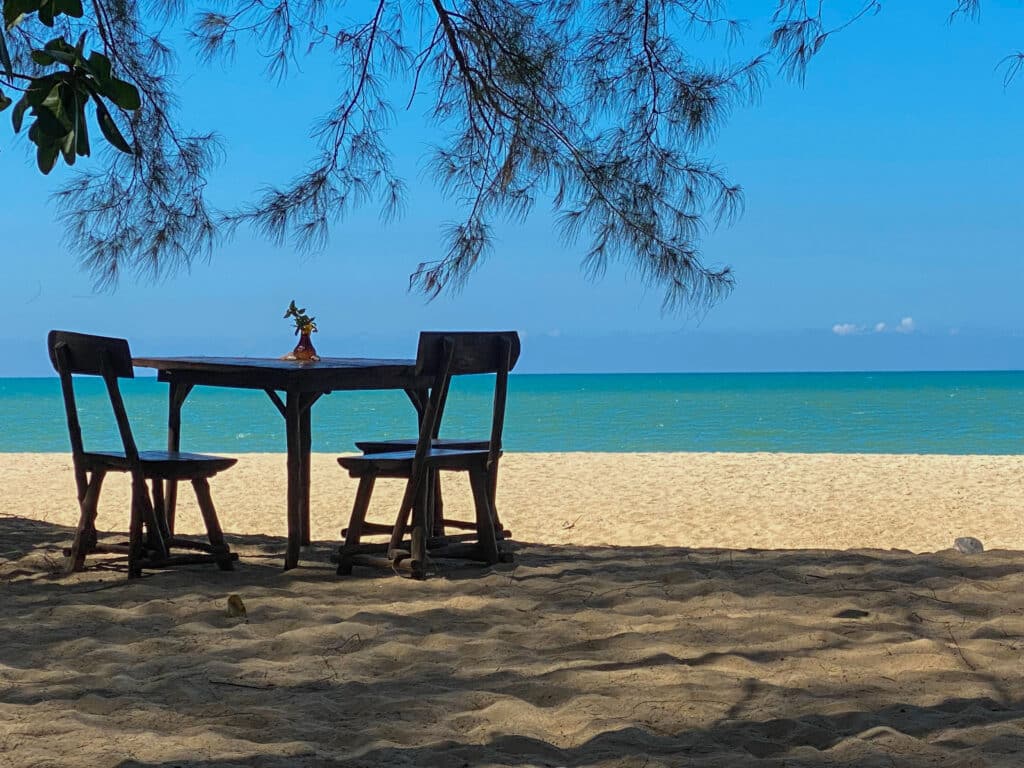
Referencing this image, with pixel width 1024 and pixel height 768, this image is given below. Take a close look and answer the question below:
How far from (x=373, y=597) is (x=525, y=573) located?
2.23 ft

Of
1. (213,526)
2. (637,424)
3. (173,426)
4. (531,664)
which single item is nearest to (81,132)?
(531,664)

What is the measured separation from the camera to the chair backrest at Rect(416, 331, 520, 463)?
4047mm

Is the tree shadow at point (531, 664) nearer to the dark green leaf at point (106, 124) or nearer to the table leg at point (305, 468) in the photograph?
the table leg at point (305, 468)

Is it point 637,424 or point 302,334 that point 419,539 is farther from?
point 637,424

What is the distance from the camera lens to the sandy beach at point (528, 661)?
2.24 metres

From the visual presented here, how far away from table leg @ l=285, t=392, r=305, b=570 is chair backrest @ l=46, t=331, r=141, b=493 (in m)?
0.56

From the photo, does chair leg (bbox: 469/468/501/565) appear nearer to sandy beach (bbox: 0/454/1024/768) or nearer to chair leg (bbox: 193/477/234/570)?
sandy beach (bbox: 0/454/1024/768)

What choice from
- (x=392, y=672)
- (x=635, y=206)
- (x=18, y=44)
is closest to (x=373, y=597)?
(x=392, y=672)

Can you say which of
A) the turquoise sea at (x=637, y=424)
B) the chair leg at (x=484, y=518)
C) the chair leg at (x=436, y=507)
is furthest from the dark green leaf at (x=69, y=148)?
the turquoise sea at (x=637, y=424)

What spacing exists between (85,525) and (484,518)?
1.53 m

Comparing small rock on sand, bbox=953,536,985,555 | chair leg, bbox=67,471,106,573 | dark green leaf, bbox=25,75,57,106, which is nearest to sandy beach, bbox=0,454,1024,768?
chair leg, bbox=67,471,106,573

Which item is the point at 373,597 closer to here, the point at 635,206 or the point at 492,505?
the point at 492,505

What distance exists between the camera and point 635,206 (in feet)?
15.8

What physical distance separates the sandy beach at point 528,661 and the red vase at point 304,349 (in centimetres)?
87
